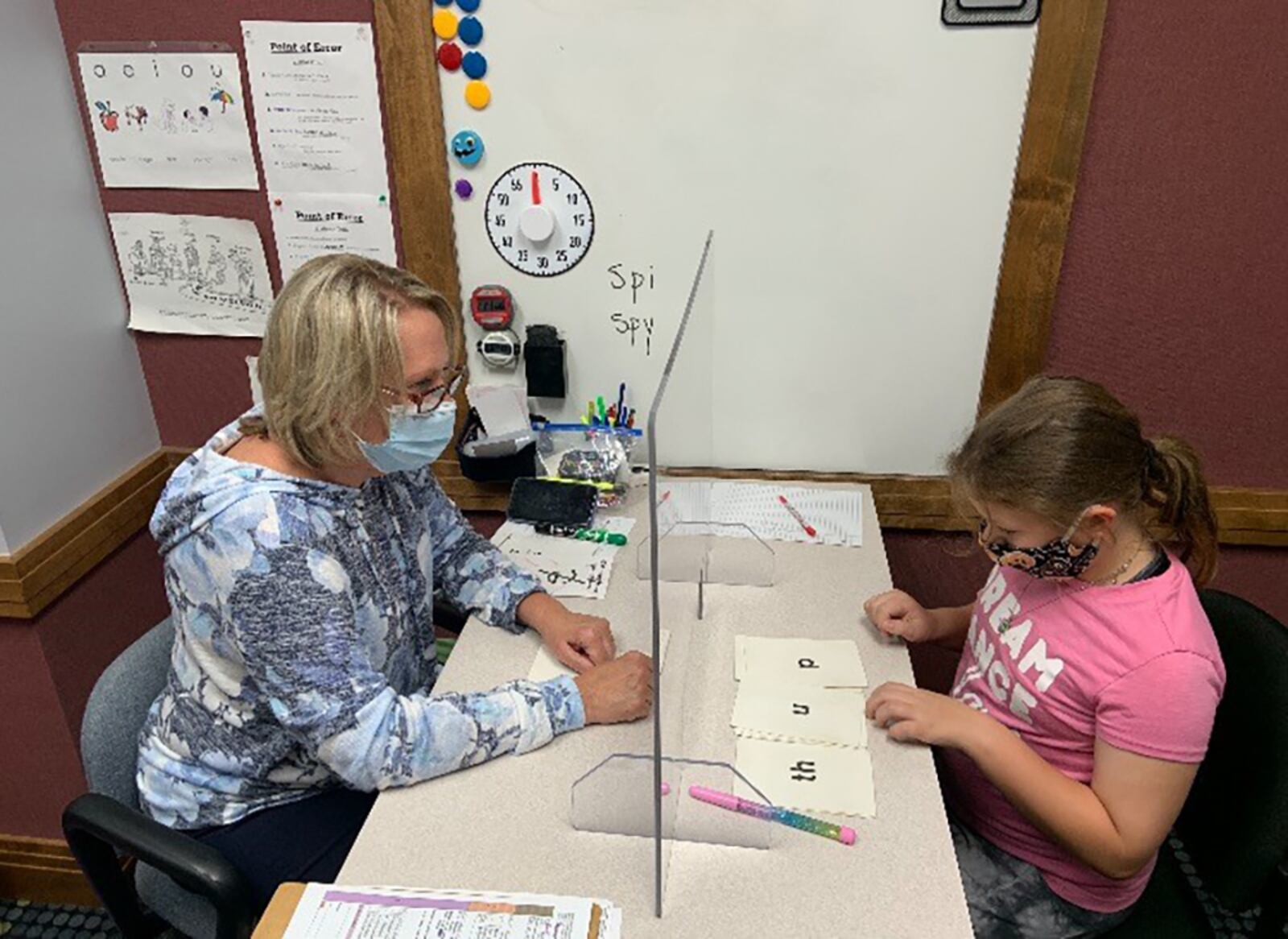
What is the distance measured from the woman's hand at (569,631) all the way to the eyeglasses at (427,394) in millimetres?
339

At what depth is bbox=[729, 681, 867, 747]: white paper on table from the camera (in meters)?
1.12

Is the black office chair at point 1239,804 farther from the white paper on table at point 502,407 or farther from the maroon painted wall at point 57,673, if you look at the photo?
the maroon painted wall at point 57,673

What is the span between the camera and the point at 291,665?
1.05 metres

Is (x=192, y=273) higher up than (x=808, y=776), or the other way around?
(x=192, y=273)

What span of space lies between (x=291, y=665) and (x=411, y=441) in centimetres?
30

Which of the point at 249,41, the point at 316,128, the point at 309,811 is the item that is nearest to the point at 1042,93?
the point at 316,128

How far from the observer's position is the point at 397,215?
5.71ft

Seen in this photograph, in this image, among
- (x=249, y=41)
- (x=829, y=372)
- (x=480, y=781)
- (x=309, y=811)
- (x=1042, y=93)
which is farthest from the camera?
(x=829, y=372)

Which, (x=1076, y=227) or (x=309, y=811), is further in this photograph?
(x=1076, y=227)

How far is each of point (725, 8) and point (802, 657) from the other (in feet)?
3.40

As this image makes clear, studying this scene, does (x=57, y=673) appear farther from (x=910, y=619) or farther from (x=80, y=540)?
(x=910, y=619)

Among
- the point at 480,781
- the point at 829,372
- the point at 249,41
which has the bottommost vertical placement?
the point at 480,781

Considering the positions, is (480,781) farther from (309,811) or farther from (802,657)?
(802,657)

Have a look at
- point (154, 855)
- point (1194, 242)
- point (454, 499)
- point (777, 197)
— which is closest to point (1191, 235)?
point (1194, 242)
